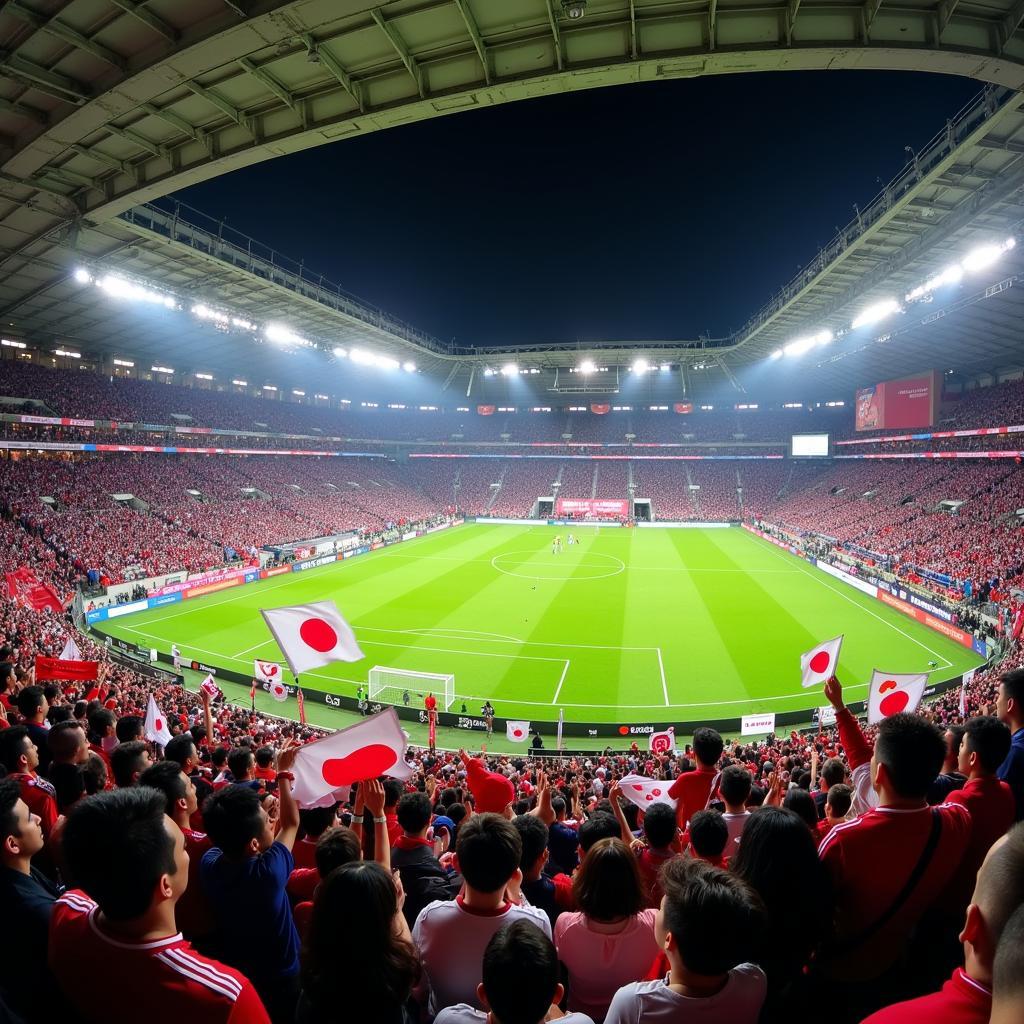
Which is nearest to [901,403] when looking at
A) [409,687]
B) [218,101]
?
[409,687]

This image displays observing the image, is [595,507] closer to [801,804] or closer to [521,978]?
[801,804]

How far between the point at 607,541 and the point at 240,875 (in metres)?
53.2

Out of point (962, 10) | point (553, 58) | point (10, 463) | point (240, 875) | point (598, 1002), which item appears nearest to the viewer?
point (598, 1002)

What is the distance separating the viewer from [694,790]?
20.5ft

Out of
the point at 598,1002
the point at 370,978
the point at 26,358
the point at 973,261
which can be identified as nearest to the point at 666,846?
the point at 598,1002

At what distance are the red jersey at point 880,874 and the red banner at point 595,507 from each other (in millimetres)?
69093

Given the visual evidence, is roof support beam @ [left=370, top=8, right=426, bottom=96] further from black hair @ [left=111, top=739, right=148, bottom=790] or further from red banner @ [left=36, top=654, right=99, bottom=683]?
red banner @ [left=36, top=654, right=99, bottom=683]

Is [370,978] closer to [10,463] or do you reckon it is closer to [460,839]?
[460,839]

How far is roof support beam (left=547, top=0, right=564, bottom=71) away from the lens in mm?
10562

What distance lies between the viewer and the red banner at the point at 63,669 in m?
12.7

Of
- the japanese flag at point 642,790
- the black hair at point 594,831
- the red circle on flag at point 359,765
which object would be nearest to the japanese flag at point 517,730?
the japanese flag at point 642,790

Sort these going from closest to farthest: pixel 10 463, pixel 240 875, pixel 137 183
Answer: pixel 240 875 < pixel 137 183 < pixel 10 463

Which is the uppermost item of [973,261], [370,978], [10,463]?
[973,261]

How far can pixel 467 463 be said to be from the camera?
85.1m
